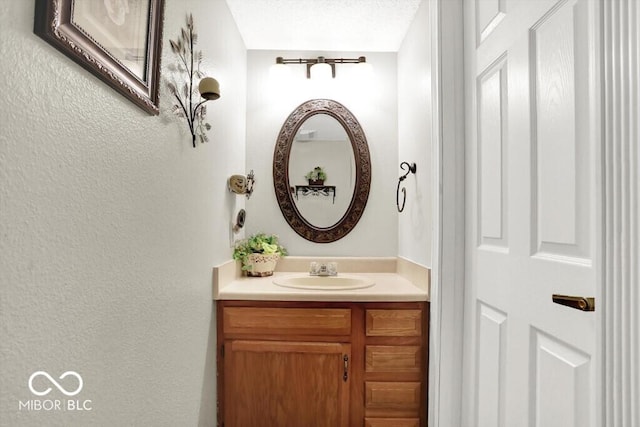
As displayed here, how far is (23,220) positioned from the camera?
0.67m

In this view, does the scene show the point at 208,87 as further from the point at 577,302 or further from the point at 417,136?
the point at 577,302

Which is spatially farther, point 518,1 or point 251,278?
point 251,278

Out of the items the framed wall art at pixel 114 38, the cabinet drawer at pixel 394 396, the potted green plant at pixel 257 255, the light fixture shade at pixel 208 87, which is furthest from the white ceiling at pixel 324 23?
Answer: the cabinet drawer at pixel 394 396

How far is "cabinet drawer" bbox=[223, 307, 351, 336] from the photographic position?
5.99 ft

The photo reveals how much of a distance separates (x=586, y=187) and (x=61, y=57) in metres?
1.18

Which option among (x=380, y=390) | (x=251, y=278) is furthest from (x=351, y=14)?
(x=380, y=390)

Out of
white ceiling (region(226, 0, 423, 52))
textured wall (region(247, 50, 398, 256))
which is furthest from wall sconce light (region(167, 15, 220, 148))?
textured wall (region(247, 50, 398, 256))

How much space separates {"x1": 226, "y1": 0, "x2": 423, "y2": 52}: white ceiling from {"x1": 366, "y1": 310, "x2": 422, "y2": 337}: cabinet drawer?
1611 millimetres

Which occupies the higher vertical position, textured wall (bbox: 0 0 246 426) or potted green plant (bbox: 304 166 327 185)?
potted green plant (bbox: 304 166 327 185)

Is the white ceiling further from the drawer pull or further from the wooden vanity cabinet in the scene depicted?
the drawer pull

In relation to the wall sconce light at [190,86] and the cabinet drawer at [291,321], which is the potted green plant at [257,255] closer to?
the cabinet drawer at [291,321]

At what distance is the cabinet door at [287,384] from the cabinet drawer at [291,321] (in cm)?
6

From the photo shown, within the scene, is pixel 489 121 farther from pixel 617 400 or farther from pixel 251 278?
pixel 251 278

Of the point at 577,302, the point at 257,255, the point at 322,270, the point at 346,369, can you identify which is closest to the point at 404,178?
the point at 322,270
